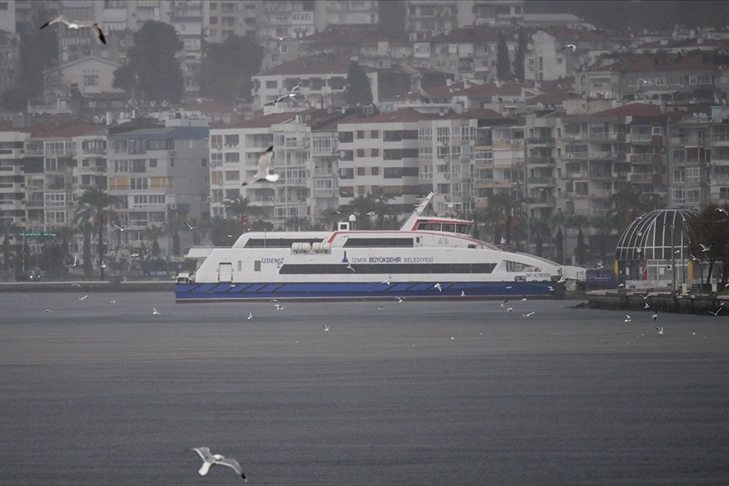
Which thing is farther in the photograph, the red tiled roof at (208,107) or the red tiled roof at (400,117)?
the red tiled roof at (208,107)

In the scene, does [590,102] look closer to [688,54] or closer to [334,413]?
[688,54]

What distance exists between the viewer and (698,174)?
126 m

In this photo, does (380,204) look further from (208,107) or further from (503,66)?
(208,107)

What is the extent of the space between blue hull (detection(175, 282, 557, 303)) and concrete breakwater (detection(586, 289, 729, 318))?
16.9 feet

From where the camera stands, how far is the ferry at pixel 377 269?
94.8 meters

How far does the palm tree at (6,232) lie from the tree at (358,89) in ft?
122

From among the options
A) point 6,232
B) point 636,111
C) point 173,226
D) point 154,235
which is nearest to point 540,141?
point 636,111

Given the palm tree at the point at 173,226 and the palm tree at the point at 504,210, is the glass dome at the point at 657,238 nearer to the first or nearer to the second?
the palm tree at the point at 504,210

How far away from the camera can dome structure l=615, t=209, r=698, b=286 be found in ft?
298

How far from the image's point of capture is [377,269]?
94.9 meters

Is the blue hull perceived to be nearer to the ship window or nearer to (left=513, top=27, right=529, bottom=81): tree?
the ship window

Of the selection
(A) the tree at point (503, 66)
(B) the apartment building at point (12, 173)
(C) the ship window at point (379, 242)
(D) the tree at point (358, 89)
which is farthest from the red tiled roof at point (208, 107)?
(C) the ship window at point (379, 242)

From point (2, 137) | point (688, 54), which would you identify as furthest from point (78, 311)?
point (688, 54)

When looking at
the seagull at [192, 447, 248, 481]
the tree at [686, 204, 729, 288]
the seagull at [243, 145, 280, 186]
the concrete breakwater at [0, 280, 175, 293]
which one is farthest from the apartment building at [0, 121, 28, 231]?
the seagull at [243, 145, 280, 186]
